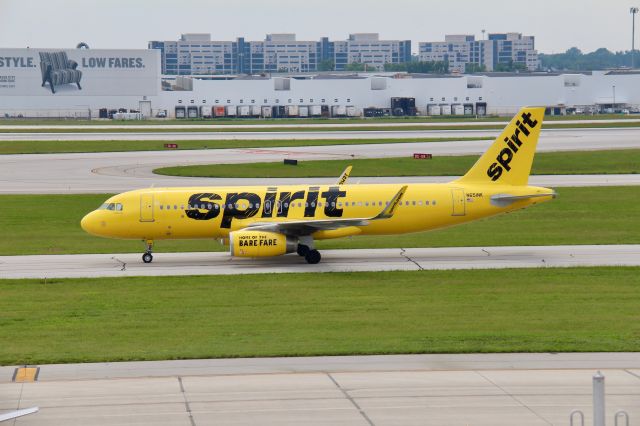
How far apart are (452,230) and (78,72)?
135985mm

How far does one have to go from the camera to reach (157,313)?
3497 cm

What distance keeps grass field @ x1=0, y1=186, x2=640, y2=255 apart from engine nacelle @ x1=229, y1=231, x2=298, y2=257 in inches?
252

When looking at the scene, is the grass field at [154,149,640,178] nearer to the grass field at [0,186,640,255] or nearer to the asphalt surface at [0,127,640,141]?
the grass field at [0,186,640,255]

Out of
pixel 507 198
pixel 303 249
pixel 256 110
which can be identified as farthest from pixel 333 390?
pixel 256 110

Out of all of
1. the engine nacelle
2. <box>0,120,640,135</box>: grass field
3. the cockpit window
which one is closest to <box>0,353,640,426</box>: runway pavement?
the engine nacelle

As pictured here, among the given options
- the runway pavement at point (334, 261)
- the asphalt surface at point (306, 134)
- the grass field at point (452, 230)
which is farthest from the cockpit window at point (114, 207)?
the asphalt surface at point (306, 134)

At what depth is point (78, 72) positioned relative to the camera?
181000mm

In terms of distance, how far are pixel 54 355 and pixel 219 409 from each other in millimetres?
7227

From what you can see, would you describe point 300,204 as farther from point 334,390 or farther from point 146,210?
point 334,390

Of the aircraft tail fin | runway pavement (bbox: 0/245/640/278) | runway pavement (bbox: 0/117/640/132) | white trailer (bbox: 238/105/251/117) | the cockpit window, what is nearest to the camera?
runway pavement (bbox: 0/245/640/278)

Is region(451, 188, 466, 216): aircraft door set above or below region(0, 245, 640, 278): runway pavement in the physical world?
above

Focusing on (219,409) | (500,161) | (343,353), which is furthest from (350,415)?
(500,161)

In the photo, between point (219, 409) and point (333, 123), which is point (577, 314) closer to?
point (219, 409)

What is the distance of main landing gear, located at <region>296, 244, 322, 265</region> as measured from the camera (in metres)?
45.9
